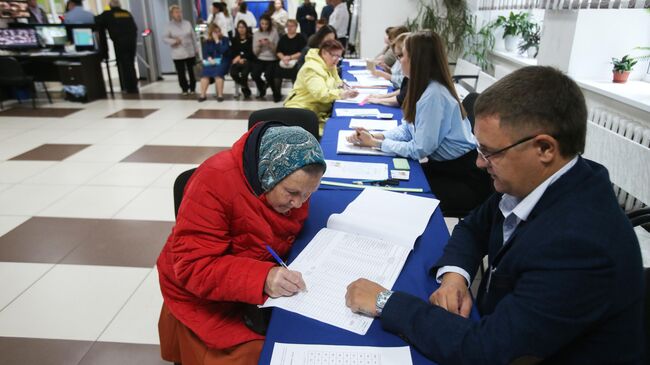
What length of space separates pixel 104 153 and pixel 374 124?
3230mm

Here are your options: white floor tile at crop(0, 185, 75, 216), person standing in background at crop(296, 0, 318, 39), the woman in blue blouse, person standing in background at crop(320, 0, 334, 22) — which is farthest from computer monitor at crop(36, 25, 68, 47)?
person standing in background at crop(320, 0, 334, 22)

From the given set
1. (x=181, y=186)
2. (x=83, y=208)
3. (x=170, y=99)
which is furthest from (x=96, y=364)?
(x=170, y=99)

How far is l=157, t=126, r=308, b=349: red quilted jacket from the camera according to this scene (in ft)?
3.74

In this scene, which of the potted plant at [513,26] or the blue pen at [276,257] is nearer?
the blue pen at [276,257]

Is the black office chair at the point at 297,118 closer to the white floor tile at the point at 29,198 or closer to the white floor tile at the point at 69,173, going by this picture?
the white floor tile at the point at 29,198

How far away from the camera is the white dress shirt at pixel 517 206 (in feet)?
3.07

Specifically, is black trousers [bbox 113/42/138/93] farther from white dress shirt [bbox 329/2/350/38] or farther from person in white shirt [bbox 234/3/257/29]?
white dress shirt [bbox 329/2/350/38]

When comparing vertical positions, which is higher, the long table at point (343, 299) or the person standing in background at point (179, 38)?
the person standing in background at point (179, 38)

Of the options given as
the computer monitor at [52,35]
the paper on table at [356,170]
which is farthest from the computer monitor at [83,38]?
the paper on table at [356,170]

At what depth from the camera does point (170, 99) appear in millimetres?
7285

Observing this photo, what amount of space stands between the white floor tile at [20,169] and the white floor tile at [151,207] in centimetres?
133

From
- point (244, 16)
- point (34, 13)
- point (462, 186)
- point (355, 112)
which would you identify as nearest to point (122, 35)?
point (34, 13)

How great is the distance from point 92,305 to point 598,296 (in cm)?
228

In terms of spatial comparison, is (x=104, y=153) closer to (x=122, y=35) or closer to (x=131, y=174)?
(x=131, y=174)
